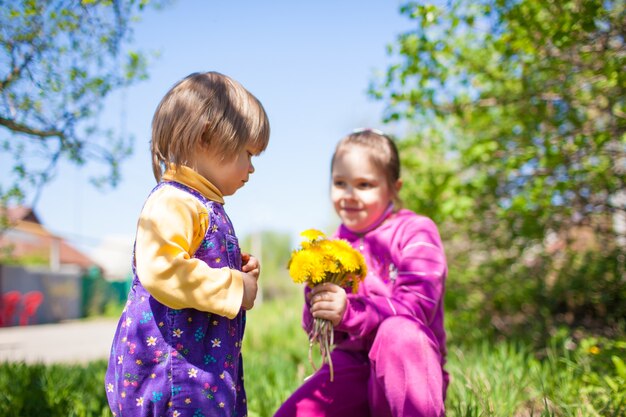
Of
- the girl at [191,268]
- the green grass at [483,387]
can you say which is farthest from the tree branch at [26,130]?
the girl at [191,268]

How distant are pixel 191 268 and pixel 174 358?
0.83ft

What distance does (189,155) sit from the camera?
1613 millimetres

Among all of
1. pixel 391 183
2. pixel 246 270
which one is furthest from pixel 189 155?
pixel 391 183

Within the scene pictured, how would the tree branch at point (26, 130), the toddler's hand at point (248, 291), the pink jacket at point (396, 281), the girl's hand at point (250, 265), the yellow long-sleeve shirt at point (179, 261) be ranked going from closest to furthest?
the yellow long-sleeve shirt at point (179, 261), the toddler's hand at point (248, 291), the girl's hand at point (250, 265), the pink jacket at point (396, 281), the tree branch at point (26, 130)

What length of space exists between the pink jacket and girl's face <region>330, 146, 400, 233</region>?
0.06 m

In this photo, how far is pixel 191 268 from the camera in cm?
145

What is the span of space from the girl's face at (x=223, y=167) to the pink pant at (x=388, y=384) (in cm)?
72

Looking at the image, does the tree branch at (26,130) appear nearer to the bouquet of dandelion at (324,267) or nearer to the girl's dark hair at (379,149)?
the girl's dark hair at (379,149)

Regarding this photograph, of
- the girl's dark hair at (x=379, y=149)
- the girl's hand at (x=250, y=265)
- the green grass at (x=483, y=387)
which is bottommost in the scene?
the green grass at (x=483, y=387)

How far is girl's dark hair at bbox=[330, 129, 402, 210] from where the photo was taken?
243 cm

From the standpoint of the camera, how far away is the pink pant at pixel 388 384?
1782 mm

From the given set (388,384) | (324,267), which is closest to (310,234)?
(324,267)

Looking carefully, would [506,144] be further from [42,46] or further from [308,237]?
[42,46]

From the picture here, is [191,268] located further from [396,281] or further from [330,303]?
[396,281]
